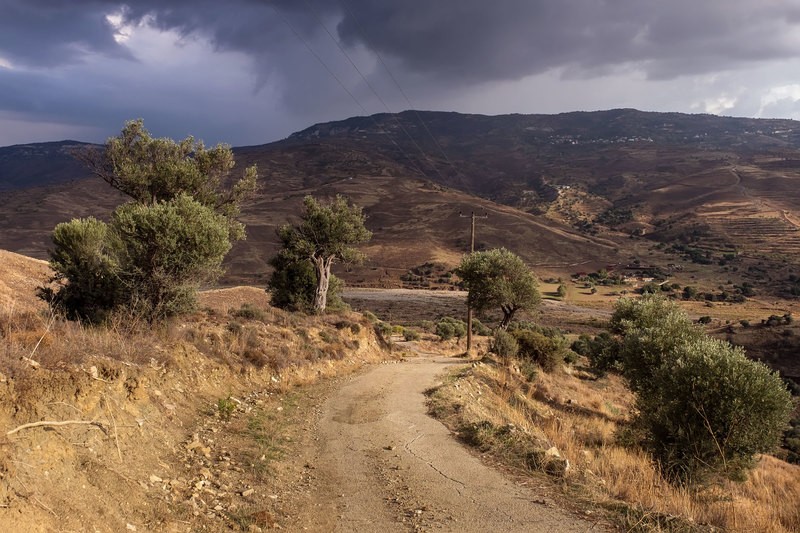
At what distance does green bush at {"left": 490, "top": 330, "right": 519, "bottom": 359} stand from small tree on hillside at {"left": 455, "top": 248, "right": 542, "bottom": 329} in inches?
230

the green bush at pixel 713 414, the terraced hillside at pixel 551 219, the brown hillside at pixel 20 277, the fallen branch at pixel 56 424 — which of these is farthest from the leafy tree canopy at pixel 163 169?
the terraced hillside at pixel 551 219

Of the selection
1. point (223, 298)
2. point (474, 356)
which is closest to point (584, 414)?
point (474, 356)

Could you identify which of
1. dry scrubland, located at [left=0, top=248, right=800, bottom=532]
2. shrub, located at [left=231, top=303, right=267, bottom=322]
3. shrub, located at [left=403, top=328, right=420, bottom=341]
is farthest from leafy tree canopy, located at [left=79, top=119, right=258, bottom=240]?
shrub, located at [left=403, top=328, right=420, bottom=341]

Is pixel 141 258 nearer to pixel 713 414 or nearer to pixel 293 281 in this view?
pixel 713 414

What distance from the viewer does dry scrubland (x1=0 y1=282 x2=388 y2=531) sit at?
5180mm

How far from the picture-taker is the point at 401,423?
1122cm

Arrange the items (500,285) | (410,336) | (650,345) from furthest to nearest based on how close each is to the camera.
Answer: (410,336), (500,285), (650,345)

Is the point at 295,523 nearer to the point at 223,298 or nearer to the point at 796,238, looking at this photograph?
the point at 223,298

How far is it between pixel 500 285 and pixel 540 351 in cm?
595

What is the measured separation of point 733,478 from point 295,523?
13.0m

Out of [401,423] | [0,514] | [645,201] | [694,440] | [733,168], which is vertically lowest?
[694,440]

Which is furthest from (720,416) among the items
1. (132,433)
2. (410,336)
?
(410,336)

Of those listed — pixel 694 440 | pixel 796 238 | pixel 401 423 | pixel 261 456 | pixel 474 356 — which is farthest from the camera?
pixel 796 238

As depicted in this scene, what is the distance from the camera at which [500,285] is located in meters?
33.2
